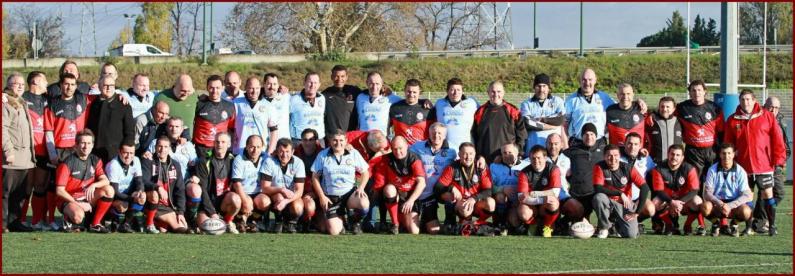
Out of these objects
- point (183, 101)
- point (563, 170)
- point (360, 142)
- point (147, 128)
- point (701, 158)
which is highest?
point (183, 101)

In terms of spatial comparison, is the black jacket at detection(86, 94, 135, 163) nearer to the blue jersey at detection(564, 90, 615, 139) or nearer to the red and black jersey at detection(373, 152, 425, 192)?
the red and black jersey at detection(373, 152, 425, 192)

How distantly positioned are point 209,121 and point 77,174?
1.36 m

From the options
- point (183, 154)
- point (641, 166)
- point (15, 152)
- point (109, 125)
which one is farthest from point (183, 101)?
point (641, 166)

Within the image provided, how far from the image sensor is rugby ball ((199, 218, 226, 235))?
11000 millimetres

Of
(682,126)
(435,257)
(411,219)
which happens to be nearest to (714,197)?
(682,126)

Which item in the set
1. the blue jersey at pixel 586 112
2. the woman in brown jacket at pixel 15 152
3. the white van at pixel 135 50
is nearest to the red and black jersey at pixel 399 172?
the blue jersey at pixel 586 112

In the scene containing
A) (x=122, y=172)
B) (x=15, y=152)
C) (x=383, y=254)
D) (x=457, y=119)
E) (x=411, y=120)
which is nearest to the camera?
(x=383, y=254)

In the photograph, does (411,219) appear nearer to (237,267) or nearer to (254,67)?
(237,267)

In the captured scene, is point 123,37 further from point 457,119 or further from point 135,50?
point 457,119

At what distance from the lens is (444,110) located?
12.0 meters

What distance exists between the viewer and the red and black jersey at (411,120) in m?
12.1

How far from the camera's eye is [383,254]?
9.32 metres

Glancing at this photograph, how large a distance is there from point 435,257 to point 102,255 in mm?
2501

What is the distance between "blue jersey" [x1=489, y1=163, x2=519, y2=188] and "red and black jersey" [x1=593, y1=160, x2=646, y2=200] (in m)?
0.76
